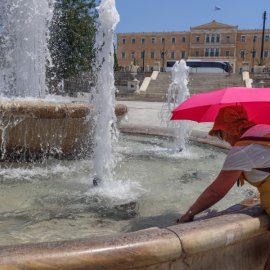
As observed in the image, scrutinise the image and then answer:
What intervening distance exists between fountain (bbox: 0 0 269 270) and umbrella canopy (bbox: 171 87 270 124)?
51 cm

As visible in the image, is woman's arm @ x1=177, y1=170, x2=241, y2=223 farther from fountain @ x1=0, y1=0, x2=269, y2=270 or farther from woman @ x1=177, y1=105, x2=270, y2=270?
fountain @ x1=0, y1=0, x2=269, y2=270

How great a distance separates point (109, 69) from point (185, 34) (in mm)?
82623

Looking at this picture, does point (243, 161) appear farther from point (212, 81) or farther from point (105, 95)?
point (212, 81)

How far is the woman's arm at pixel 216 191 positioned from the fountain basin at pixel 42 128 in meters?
2.99

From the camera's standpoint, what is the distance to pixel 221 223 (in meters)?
2.04

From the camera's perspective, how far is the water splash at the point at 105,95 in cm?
473

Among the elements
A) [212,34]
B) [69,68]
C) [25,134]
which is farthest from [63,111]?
[212,34]

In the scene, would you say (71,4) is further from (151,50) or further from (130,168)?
(151,50)

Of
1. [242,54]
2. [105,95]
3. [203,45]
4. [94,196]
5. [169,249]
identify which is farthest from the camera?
[203,45]

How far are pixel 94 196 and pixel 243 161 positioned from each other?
7.26ft

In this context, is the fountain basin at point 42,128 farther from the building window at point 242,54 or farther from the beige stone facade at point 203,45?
the building window at point 242,54

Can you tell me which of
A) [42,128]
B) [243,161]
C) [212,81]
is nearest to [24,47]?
[42,128]

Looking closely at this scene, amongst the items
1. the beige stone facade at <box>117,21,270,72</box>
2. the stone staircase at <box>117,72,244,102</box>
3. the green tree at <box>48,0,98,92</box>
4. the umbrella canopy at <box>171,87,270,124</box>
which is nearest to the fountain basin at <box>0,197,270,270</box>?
the umbrella canopy at <box>171,87,270,124</box>

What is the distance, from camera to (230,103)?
2.38 meters
